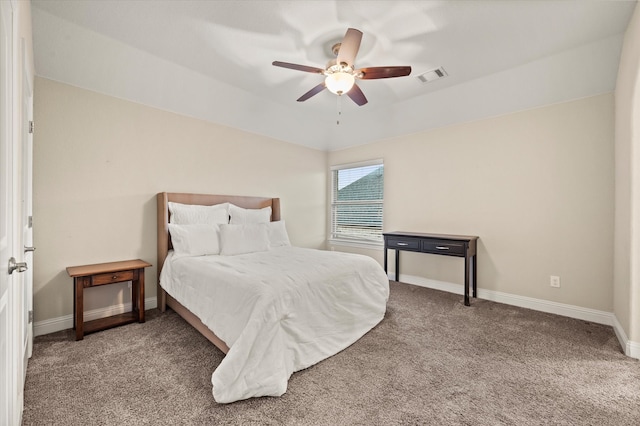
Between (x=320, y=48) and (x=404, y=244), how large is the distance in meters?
2.62

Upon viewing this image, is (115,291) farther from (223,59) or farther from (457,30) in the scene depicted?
(457,30)

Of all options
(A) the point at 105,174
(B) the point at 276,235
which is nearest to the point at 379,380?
(B) the point at 276,235

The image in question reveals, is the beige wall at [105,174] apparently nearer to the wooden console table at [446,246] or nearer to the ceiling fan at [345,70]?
the ceiling fan at [345,70]

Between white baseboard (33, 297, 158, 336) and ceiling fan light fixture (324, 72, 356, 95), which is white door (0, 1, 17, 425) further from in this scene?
ceiling fan light fixture (324, 72, 356, 95)

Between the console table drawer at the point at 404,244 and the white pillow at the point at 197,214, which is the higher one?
the white pillow at the point at 197,214

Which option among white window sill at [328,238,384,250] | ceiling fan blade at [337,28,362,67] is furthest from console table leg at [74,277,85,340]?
white window sill at [328,238,384,250]

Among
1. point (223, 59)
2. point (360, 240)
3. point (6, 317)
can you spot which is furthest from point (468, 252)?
point (6, 317)

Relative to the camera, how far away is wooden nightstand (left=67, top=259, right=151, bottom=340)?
2477 millimetres

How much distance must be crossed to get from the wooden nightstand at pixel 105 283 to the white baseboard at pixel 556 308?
11.9ft

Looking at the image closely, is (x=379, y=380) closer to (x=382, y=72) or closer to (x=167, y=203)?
(x=382, y=72)

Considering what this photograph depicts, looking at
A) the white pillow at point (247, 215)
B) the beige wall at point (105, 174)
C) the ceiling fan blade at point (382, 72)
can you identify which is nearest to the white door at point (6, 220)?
the beige wall at point (105, 174)

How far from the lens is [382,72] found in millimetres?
2461

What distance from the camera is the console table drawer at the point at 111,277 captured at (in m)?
2.61

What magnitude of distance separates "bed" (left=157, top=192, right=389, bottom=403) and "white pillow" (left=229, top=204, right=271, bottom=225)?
0.29 meters
